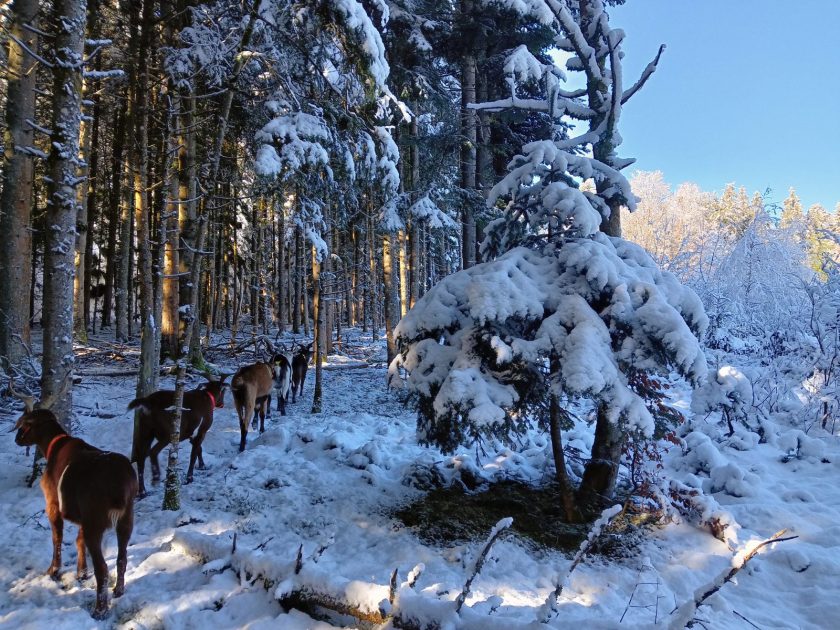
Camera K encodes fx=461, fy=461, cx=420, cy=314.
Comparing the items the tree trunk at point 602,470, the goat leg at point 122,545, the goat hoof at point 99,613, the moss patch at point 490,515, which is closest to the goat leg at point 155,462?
the goat leg at point 122,545

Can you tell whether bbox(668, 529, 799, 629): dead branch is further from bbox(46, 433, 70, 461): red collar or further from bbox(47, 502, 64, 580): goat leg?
bbox(46, 433, 70, 461): red collar

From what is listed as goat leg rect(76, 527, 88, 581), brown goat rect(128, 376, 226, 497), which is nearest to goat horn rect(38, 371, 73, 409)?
brown goat rect(128, 376, 226, 497)

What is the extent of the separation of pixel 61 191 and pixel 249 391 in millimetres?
4007

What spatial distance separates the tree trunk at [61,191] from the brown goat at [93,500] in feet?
6.06

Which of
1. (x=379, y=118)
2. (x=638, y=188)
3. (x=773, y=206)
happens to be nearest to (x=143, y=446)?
(x=379, y=118)

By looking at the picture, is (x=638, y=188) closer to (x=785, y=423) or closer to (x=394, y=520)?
(x=785, y=423)

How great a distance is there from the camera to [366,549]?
15.9ft

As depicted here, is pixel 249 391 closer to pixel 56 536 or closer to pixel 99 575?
pixel 56 536

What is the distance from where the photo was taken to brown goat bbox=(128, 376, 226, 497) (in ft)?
18.8

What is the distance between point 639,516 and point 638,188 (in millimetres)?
55257

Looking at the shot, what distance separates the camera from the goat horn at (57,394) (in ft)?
17.6

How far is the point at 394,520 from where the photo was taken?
17.9 ft

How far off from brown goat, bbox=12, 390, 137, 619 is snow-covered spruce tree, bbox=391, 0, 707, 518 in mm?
2783

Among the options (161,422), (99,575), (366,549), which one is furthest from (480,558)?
(161,422)
